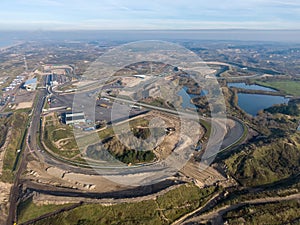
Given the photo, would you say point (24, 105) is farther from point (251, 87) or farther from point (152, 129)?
point (251, 87)

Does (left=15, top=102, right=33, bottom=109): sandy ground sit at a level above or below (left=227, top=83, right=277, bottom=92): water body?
above

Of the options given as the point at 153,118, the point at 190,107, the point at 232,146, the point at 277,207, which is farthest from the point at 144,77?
the point at 277,207

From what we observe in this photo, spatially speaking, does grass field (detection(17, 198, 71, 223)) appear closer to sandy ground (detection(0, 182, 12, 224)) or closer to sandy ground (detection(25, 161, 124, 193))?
sandy ground (detection(0, 182, 12, 224))

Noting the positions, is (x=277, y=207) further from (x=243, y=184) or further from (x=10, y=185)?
(x=10, y=185)

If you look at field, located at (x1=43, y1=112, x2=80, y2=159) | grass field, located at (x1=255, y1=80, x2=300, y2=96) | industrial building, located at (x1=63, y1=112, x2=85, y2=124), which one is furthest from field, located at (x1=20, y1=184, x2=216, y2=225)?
grass field, located at (x1=255, y1=80, x2=300, y2=96)

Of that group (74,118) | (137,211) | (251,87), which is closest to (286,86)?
(251,87)

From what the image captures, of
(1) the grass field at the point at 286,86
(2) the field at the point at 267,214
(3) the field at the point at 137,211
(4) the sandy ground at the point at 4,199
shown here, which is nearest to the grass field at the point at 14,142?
(4) the sandy ground at the point at 4,199
